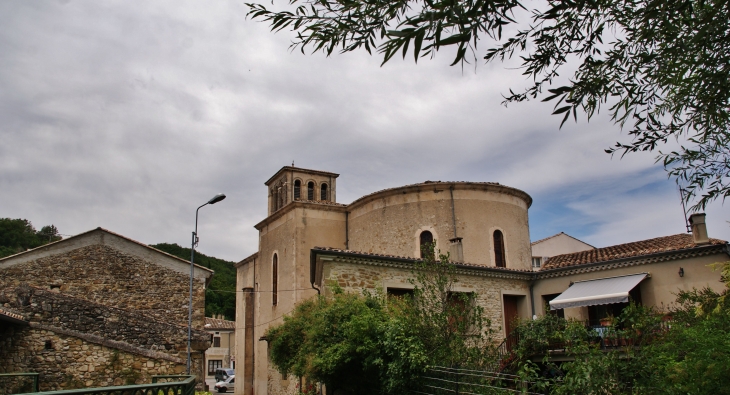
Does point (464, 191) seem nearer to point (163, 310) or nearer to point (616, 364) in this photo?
point (163, 310)

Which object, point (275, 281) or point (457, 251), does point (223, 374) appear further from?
point (457, 251)

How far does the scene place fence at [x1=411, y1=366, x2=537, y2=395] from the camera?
32.6ft

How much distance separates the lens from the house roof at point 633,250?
18438 millimetres

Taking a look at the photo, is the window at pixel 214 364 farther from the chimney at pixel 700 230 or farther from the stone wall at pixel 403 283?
the chimney at pixel 700 230

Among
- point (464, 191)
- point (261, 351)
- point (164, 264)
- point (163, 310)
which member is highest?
point (464, 191)

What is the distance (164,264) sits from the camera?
18797 millimetres

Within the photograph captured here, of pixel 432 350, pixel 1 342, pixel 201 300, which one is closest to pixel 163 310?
pixel 201 300

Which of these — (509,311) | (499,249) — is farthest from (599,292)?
(499,249)

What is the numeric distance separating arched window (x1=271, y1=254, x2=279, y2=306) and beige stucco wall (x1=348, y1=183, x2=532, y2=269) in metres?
5.38

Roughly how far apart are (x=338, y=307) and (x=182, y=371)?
462 cm

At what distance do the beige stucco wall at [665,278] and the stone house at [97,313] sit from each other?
13791 millimetres

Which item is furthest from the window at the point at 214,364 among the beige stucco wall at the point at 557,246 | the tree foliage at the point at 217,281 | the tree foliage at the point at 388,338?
the tree foliage at the point at 388,338

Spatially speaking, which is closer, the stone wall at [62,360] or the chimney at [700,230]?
the stone wall at [62,360]

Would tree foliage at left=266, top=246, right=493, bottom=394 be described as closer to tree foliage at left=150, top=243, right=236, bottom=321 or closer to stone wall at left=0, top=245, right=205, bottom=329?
stone wall at left=0, top=245, right=205, bottom=329
